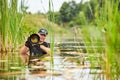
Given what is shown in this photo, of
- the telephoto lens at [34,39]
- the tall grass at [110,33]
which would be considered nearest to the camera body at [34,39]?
the telephoto lens at [34,39]

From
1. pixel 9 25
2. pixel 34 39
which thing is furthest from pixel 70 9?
pixel 34 39

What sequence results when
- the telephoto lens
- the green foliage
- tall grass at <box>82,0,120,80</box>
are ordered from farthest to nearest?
1. the telephoto lens
2. the green foliage
3. tall grass at <box>82,0,120,80</box>

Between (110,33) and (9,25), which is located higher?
(9,25)

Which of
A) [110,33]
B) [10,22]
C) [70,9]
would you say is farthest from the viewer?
[10,22]

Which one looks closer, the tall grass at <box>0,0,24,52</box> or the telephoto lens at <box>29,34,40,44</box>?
the tall grass at <box>0,0,24,52</box>

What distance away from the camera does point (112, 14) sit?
3.48 meters

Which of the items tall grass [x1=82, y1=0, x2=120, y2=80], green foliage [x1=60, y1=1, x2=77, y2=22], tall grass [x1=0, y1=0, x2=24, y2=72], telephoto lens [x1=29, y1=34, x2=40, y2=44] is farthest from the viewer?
telephoto lens [x1=29, y1=34, x2=40, y2=44]

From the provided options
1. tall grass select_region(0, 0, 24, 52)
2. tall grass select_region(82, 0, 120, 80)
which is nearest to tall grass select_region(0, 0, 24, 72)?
tall grass select_region(0, 0, 24, 52)

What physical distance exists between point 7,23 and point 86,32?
448 centimetres

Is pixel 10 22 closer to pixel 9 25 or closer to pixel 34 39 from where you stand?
pixel 9 25

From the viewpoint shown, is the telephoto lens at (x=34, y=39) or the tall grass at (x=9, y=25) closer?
the tall grass at (x=9, y=25)

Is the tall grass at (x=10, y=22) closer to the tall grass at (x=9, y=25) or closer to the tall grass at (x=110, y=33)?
the tall grass at (x=9, y=25)

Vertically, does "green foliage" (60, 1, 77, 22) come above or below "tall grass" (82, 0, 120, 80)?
above

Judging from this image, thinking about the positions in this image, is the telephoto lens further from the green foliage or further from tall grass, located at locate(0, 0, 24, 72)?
the green foliage
